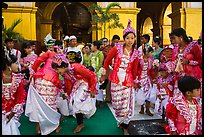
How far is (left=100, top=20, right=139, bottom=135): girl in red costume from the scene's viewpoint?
3715mm

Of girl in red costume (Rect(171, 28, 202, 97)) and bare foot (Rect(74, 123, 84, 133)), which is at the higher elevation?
girl in red costume (Rect(171, 28, 202, 97))

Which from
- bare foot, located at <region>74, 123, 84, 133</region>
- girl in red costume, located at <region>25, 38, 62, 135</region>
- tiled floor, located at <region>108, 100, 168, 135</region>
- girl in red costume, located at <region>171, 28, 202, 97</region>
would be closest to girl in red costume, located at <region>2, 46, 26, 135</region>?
girl in red costume, located at <region>25, 38, 62, 135</region>

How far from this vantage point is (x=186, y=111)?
2.58 m

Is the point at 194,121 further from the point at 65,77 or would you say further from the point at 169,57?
the point at 65,77

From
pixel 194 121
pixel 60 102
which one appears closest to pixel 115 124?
pixel 60 102

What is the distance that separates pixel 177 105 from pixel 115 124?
6.71 feet

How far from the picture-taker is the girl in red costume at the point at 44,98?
3.73m

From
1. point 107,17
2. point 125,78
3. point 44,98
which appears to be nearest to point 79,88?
point 44,98

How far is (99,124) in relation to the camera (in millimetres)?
4527

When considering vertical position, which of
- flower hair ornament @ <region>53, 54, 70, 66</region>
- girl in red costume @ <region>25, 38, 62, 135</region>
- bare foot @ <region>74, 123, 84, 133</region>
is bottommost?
bare foot @ <region>74, 123, 84, 133</region>

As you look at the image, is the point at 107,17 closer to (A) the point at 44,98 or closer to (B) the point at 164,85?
(B) the point at 164,85

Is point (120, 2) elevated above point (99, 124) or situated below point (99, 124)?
above

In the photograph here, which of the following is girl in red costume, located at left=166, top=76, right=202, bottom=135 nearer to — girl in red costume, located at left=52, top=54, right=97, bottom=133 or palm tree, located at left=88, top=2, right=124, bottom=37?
girl in red costume, located at left=52, top=54, right=97, bottom=133

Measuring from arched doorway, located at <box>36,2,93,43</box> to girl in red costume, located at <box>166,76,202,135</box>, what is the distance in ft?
47.2
